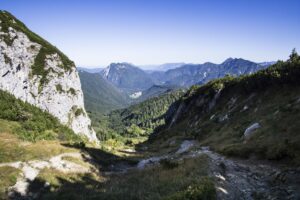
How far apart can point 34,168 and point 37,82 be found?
150 metres

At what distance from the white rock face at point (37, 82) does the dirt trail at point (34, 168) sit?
136 meters

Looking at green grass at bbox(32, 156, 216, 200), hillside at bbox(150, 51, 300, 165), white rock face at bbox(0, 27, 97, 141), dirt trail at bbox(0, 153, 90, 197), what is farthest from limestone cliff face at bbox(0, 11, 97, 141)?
green grass at bbox(32, 156, 216, 200)

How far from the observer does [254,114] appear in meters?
58.1

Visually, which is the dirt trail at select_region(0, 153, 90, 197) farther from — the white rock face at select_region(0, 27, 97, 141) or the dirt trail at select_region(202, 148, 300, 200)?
the white rock face at select_region(0, 27, 97, 141)

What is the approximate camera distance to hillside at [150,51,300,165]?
29.3 metres

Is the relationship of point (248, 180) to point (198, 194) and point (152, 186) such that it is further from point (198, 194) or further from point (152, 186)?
point (198, 194)

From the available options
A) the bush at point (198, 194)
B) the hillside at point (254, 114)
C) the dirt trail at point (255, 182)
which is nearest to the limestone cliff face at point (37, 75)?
the hillside at point (254, 114)

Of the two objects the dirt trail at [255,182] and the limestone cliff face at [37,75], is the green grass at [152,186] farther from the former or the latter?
the limestone cliff face at [37,75]

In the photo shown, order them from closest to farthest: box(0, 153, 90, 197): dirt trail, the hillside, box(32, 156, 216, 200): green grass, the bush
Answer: the bush < box(32, 156, 216, 200): green grass < box(0, 153, 90, 197): dirt trail < the hillside

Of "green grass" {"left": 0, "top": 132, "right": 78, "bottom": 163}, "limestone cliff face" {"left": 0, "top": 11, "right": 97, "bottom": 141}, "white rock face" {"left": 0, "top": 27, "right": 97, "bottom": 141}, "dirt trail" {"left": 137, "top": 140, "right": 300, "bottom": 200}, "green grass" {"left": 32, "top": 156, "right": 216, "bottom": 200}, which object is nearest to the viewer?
"green grass" {"left": 32, "top": 156, "right": 216, "bottom": 200}

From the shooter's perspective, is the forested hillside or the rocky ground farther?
the forested hillside

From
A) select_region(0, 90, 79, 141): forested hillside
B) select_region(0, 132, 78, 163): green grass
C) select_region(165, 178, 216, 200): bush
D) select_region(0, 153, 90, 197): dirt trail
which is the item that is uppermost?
select_region(165, 178, 216, 200): bush

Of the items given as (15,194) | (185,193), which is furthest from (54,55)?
(185,193)

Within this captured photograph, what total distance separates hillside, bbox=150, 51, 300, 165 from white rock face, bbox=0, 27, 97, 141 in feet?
265
